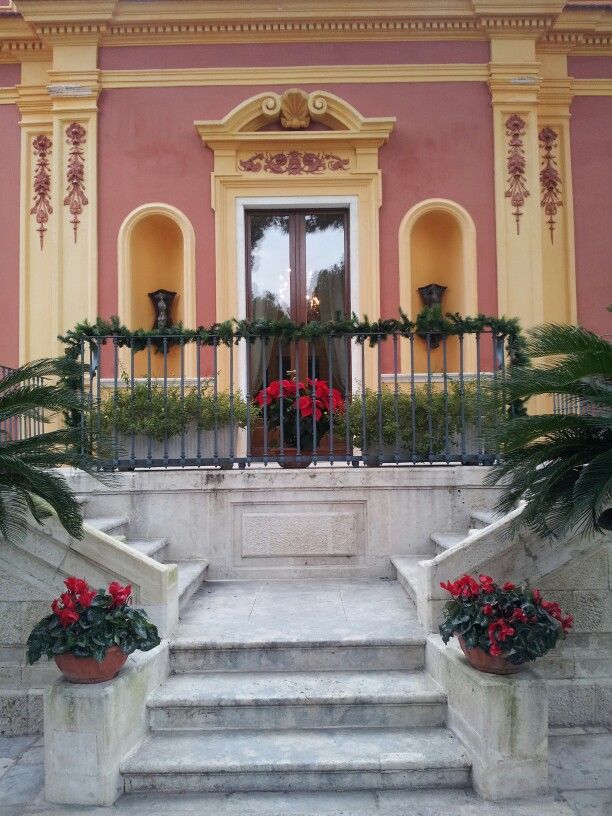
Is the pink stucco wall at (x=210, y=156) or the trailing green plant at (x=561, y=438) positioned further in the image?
the pink stucco wall at (x=210, y=156)

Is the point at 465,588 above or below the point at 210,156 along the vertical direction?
below

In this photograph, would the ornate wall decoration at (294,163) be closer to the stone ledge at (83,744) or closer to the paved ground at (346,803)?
the stone ledge at (83,744)

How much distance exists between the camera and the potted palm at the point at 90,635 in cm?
356

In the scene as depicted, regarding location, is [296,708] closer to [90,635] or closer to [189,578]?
[90,635]

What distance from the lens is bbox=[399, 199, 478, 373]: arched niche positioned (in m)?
8.70

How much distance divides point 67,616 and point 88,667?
0.95 ft

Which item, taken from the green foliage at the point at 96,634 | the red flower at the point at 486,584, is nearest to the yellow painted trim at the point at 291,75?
the red flower at the point at 486,584

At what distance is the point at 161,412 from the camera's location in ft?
19.7

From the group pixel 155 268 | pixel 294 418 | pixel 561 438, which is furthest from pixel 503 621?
pixel 155 268

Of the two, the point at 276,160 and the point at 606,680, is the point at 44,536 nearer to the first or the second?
the point at 606,680

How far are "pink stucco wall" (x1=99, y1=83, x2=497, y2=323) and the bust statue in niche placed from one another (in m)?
0.75

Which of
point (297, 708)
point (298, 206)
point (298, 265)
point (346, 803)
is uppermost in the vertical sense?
point (298, 206)

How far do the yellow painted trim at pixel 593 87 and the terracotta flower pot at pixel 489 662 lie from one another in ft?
26.9

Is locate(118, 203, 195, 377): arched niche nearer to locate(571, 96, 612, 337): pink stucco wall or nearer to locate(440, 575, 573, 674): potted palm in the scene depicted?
locate(571, 96, 612, 337): pink stucco wall
